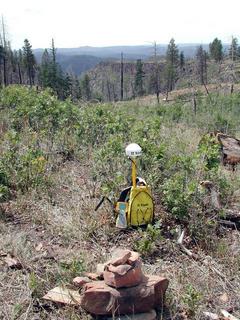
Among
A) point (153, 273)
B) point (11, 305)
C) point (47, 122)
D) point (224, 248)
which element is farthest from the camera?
point (47, 122)

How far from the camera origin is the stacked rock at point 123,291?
7.11 feet

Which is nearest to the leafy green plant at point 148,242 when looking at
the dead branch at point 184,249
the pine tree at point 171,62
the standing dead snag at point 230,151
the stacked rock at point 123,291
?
the dead branch at point 184,249

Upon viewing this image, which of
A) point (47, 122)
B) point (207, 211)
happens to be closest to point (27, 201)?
point (207, 211)

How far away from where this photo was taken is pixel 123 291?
2205 mm

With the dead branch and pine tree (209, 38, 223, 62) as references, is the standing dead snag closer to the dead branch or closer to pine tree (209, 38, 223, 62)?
the dead branch

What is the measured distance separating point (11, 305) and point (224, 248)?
1541mm

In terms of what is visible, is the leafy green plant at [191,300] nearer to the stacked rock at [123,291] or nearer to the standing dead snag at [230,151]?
the stacked rock at [123,291]

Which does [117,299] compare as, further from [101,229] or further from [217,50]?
[217,50]

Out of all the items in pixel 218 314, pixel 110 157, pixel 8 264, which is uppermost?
pixel 110 157

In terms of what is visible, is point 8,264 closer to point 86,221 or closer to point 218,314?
point 86,221

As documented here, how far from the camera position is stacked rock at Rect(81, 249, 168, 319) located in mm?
2166

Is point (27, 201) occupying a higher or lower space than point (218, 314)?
higher

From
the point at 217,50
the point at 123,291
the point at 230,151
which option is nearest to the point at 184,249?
the point at 123,291

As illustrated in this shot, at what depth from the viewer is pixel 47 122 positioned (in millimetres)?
5801
